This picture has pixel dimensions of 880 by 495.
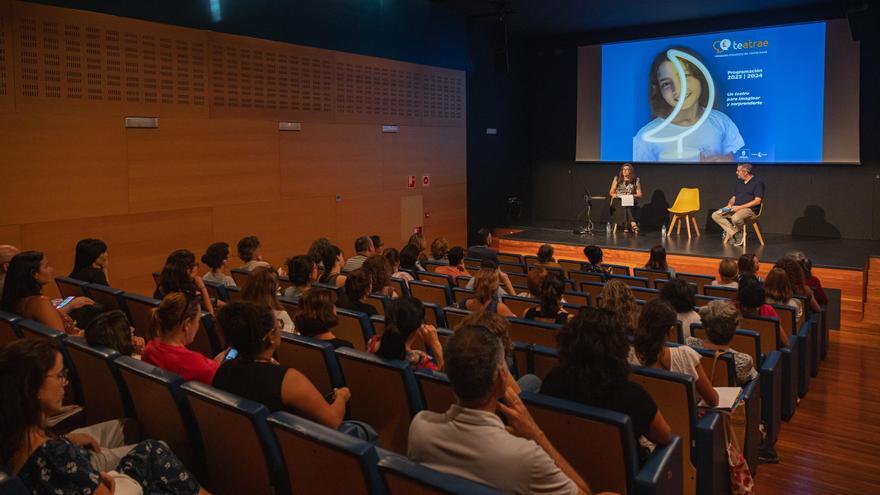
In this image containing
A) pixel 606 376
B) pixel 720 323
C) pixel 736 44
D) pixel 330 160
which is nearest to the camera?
pixel 606 376

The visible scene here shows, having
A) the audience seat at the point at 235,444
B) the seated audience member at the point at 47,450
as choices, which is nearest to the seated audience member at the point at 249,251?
the audience seat at the point at 235,444

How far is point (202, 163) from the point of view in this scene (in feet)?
25.7

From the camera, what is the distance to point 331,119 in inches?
370

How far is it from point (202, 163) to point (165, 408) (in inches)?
229

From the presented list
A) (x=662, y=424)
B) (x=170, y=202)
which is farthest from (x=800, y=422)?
(x=170, y=202)

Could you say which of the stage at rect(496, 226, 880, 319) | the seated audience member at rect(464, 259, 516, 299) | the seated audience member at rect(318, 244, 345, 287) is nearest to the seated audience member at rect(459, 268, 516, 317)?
the seated audience member at rect(464, 259, 516, 299)

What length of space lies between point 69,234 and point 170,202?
1153mm

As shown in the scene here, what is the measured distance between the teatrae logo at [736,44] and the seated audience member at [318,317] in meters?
10.00

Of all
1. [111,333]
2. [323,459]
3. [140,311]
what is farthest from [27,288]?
[323,459]

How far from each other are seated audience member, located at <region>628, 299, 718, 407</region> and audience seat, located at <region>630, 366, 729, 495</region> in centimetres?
23

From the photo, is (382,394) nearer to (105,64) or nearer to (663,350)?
(663,350)

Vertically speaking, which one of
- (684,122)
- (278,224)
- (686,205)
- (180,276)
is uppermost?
(684,122)

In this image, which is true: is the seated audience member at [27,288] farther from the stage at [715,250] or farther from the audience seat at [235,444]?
the stage at [715,250]

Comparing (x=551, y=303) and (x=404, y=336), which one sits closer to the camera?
(x=404, y=336)
